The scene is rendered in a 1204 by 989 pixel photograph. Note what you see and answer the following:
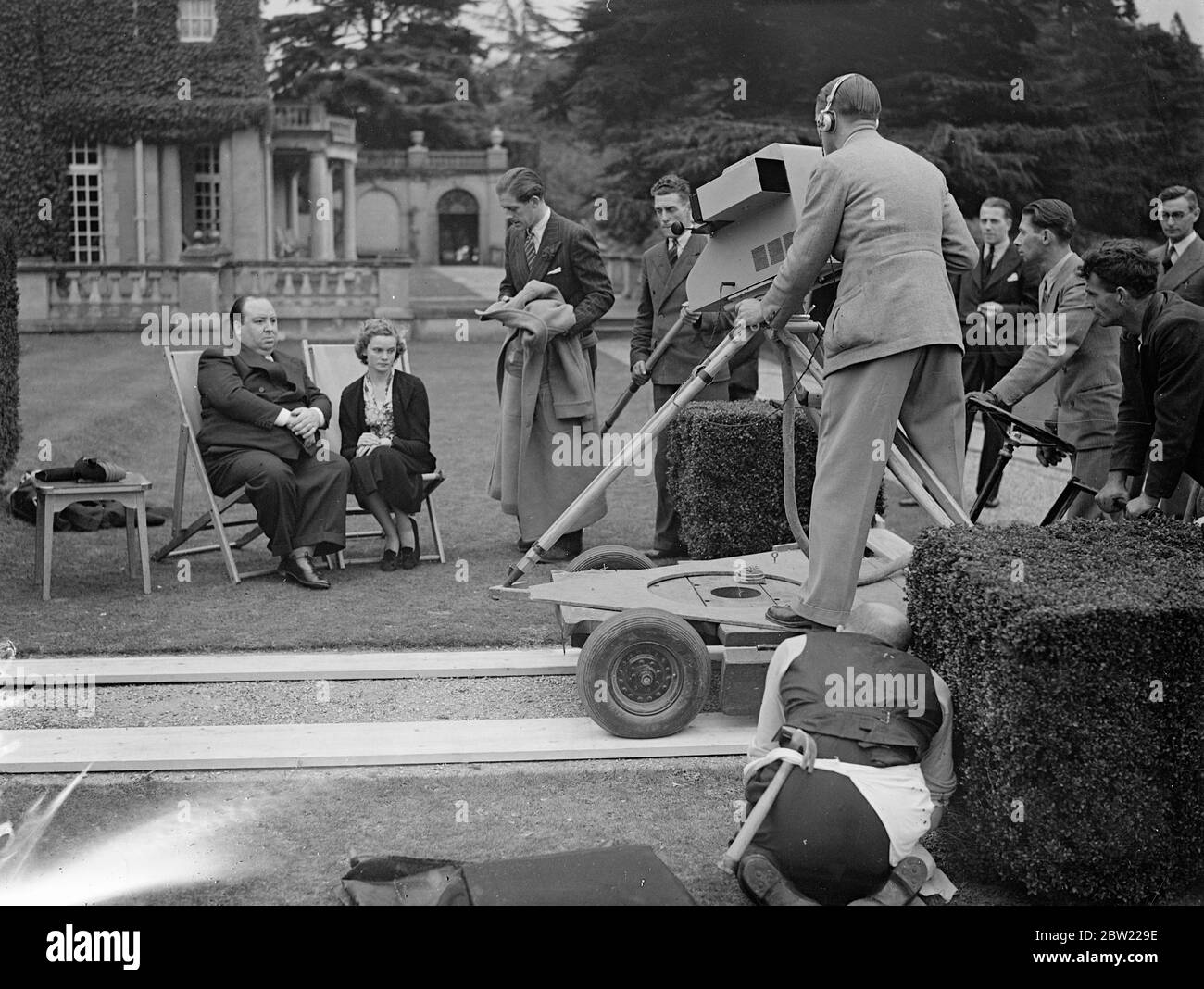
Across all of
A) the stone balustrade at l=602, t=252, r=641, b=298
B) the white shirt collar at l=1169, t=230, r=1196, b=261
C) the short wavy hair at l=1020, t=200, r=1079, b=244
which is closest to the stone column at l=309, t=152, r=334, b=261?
the stone balustrade at l=602, t=252, r=641, b=298

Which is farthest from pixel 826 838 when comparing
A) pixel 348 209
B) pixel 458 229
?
pixel 458 229

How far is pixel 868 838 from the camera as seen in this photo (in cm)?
381

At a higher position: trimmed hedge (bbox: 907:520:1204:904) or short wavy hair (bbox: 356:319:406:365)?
short wavy hair (bbox: 356:319:406:365)

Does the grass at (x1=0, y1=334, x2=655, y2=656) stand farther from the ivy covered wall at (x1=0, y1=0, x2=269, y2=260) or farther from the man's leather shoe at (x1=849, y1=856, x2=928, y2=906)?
the ivy covered wall at (x1=0, y1=0, x2=269, y2=260)

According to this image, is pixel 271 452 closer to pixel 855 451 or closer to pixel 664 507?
pixel 664 507

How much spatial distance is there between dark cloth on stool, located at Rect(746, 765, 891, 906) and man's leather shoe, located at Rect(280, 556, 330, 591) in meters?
4.39

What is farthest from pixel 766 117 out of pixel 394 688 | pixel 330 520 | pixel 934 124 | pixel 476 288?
pixel 394 688

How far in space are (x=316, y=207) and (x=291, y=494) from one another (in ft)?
112

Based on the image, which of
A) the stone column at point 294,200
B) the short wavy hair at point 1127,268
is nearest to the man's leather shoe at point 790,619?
the short wavy hair at point 1127,268

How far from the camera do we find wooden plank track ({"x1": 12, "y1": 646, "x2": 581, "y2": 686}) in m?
6.17

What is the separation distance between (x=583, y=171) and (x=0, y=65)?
1444cm

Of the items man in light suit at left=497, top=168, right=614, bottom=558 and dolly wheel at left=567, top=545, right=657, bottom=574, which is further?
man in light suit at left=497, top=168, right=614, bottom=558

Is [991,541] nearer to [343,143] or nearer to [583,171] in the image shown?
[583,171]

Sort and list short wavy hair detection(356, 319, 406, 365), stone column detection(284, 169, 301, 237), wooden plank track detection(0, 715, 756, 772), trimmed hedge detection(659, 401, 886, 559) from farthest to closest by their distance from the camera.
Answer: stone column detection(284, 169, 301, 237) < short wavy hair detection(356, 319, 406, 365) < trimmed hedge detection(659, 401, 886, 559) < wooden plank track detection(0, 715, 756, 772)
